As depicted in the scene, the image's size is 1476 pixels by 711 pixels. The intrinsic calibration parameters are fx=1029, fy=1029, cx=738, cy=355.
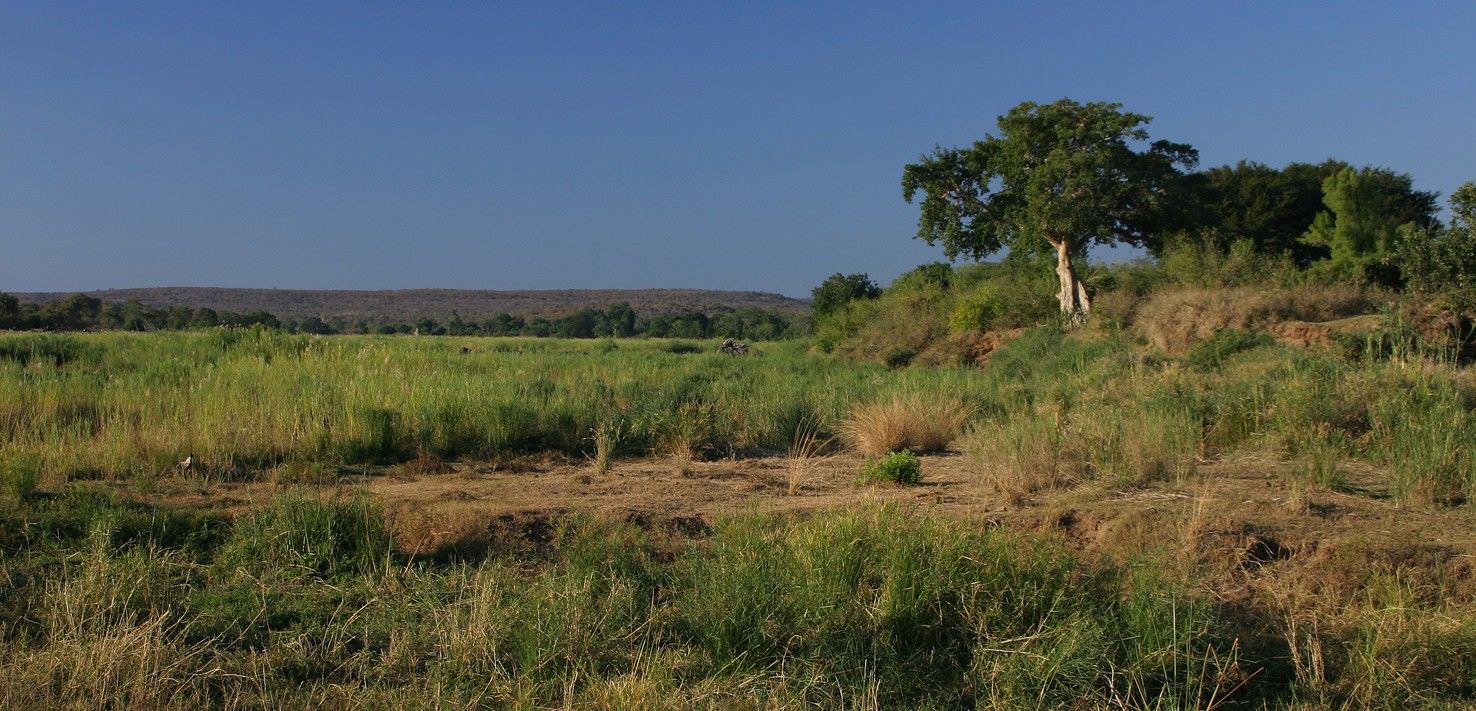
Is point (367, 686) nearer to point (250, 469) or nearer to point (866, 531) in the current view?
point (866, 531)

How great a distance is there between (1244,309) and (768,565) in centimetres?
1608

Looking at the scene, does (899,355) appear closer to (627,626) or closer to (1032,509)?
(1032,509)

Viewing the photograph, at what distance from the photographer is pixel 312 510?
6.76m

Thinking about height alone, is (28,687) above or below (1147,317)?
below

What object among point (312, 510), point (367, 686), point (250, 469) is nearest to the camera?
point (367, 686)

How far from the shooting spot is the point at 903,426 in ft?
37.8

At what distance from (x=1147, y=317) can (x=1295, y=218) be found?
20804 millimetres

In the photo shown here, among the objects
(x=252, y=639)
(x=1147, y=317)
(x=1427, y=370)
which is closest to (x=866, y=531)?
(x=252, y=639)

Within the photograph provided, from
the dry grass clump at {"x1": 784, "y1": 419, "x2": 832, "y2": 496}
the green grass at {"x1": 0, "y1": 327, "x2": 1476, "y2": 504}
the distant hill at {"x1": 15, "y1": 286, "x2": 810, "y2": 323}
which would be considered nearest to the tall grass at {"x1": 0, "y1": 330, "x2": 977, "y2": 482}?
the green grass at {"x1": 0, "y1": 327, "x2": 1476, "y2": 504}

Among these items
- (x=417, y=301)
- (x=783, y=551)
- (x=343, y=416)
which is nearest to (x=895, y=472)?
(x=783, y=551)

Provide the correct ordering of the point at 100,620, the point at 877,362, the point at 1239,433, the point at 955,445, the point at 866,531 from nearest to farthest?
1. the point at 100,620
2. the point at 866,531
3. the point at 1239,433
4. the point at 955,445
5. the point at 877,362

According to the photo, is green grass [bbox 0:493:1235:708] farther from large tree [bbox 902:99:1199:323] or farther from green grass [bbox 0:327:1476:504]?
large tree [bbox 902:99:1199:323]

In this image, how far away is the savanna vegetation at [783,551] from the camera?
4.83 metres

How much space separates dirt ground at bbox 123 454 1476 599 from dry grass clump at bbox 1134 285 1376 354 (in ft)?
34.4
